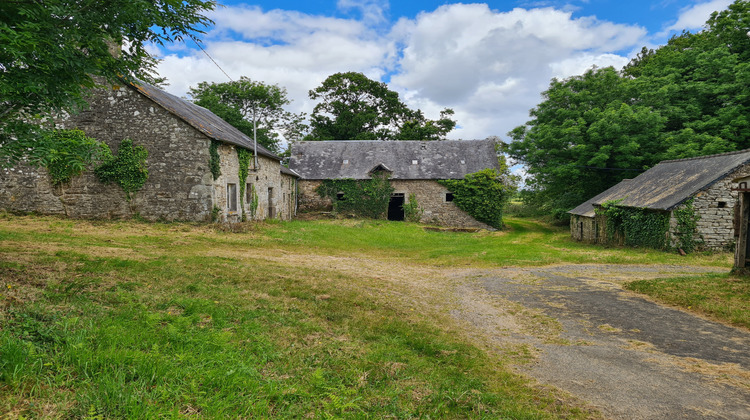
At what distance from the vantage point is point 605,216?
2053cm

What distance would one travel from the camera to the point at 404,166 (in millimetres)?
29766

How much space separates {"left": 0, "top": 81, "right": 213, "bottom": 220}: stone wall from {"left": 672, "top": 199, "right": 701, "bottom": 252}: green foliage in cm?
1917

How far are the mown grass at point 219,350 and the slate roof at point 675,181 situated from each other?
15727mm

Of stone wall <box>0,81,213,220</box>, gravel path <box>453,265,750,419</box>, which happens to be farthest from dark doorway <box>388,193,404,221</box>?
gravel path <box>453,265,750,419</box>

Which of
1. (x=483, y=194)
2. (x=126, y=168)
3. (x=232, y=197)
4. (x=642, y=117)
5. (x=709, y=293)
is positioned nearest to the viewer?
(x=709, y=293)

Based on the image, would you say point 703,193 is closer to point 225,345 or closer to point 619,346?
point 619,346

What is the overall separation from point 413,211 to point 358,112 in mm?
20381

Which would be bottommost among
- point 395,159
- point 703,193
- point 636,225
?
point 636,225

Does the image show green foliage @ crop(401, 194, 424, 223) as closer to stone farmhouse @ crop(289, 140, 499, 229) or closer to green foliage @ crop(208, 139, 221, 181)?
stone farmhouse @ crop(289, 140, 499, 229)

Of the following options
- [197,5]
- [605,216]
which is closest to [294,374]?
[197,5]

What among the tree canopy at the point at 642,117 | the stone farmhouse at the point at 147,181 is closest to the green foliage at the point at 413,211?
the tree canopy at the point at 642,117

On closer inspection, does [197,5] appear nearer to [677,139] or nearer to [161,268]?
[161,268]

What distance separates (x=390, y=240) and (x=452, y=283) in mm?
9392

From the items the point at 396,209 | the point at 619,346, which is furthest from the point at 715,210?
the point at 396,209
